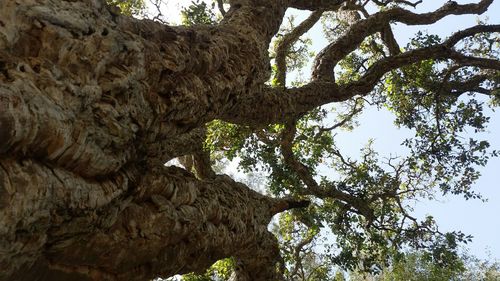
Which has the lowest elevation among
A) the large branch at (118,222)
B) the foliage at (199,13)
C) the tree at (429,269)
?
the large branch at (118,222)

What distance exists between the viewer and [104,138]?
306 centimetres

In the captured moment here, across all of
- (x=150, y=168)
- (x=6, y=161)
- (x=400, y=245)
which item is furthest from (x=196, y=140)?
(x=6, y=161)

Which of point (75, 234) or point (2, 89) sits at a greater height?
point (2, 89)

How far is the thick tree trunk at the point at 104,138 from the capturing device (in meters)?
2.45

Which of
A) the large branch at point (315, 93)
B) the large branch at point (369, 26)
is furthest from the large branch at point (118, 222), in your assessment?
the large branch at point (369, 26)

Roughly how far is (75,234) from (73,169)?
1.48 feet

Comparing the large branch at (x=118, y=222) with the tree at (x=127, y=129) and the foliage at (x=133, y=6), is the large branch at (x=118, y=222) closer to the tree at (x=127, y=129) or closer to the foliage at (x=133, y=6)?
the tree at (x=127, y=129)

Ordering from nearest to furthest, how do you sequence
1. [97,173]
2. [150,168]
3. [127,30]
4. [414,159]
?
[97,173]
[127,30]
[150,168]
[414,159]

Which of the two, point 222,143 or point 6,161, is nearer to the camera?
point 6,161

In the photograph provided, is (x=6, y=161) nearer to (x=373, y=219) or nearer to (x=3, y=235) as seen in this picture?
(x=3, y=235)

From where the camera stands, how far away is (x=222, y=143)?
1058 cm

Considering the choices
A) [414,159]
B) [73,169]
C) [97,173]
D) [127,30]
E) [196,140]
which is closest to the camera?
[73,169]

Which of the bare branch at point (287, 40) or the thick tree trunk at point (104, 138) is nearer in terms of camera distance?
the thick tree trunk at point (104, 138)

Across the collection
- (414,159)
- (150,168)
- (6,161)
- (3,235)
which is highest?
(414,159)
